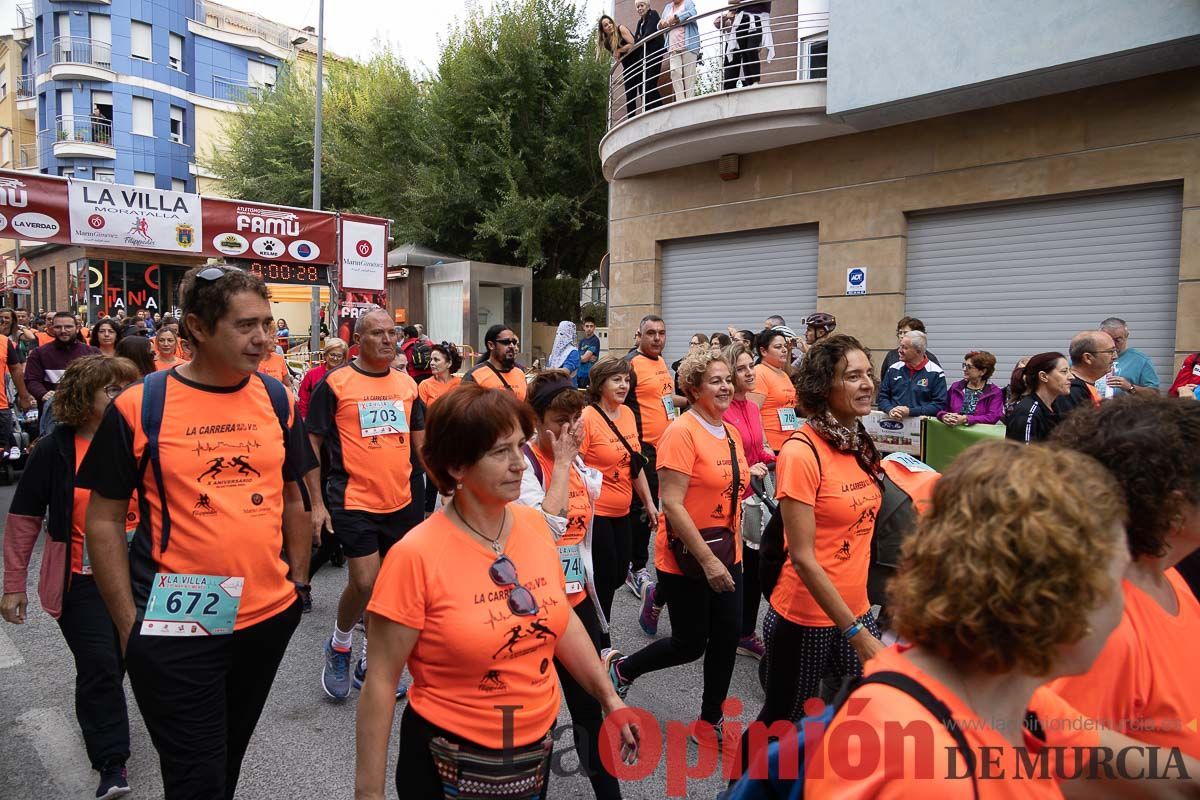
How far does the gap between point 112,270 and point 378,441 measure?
31.4 meters

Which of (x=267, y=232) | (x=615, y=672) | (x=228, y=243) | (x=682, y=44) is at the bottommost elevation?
(x=615, y=672)

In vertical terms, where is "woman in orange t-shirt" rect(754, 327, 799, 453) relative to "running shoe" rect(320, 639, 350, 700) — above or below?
above

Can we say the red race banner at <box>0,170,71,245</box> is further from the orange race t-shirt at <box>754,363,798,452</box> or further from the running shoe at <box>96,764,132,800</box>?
the orange race t-shirt at <box>754,363,798,452</box>

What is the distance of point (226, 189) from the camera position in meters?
30.8

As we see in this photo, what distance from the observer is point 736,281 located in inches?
533

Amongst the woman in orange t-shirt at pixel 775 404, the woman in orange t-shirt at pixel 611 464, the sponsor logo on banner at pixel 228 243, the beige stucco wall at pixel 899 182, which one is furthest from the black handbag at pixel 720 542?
the sponsor logo on banner at pixel 228 243

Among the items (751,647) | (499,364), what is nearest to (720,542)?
(751,647)

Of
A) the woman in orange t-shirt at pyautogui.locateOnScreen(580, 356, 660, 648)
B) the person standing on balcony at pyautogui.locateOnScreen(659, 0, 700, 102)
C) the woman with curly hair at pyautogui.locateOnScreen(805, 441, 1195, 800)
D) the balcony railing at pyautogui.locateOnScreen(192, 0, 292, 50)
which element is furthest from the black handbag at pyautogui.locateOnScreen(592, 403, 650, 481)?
the balcony railing at pyautogui.locateOnScreen(192, 0, 292, 50)

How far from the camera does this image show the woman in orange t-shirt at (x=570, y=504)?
2912 mm

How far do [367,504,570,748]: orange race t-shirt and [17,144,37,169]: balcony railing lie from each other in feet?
162

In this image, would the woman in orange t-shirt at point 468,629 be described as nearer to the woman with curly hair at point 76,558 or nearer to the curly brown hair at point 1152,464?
the curly brown hair at point 1152,464

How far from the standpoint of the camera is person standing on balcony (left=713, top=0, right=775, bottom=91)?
39.3 feet

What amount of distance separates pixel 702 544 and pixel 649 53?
12.9 m

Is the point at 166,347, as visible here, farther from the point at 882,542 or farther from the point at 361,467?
the point at 882,542
